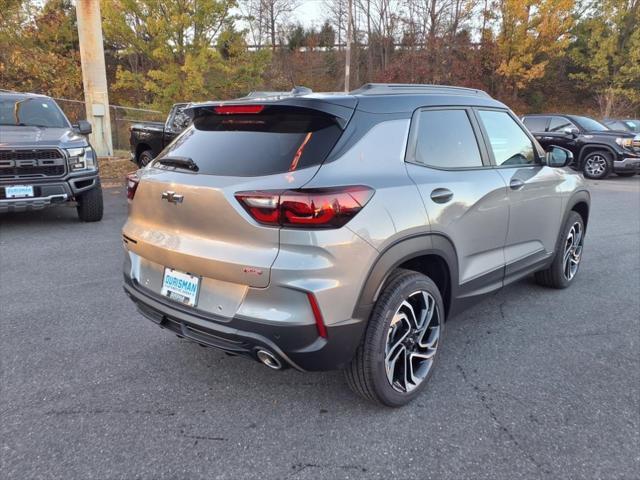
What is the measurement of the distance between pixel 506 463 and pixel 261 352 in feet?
4.24

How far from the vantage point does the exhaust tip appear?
229 cm

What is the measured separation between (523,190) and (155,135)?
8.94 meters

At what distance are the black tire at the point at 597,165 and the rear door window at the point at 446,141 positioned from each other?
12323 mm

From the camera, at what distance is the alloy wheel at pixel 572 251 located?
4.57 metres

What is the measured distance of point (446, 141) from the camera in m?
3.07

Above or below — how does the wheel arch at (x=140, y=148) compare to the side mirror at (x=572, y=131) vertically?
below

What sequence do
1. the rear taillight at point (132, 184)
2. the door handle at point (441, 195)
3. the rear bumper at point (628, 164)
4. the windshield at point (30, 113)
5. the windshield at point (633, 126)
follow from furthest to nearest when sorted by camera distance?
1. the windshield at point (633, 126)
2. the rear bumper at point (628, 164)
3. the windshield at point (30, 113)
4. the rear taillight at point (132, 184)
5. the door handle at point (441, 195)

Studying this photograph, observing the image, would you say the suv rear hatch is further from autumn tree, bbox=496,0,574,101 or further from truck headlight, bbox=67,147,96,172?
autumn tree, bbox=496,0,574,101

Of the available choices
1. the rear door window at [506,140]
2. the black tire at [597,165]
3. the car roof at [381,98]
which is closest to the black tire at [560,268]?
the rear door window at [506,140]

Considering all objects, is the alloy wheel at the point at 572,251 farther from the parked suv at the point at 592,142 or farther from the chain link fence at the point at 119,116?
the chain link fence at the point at 119,116

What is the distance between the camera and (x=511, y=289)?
15.2ft

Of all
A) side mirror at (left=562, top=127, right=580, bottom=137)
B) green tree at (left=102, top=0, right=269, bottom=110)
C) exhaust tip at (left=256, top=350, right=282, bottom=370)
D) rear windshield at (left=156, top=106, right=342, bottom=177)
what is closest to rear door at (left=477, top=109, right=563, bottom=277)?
rear windshield at (left=156, top=106, right=342, bottom=177)

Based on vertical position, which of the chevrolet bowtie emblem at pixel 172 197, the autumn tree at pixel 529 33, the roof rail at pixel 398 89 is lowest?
the chevrolet bowtie emblem at pixel 172 197

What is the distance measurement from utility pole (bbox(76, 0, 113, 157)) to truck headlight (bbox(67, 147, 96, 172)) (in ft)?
23.8
